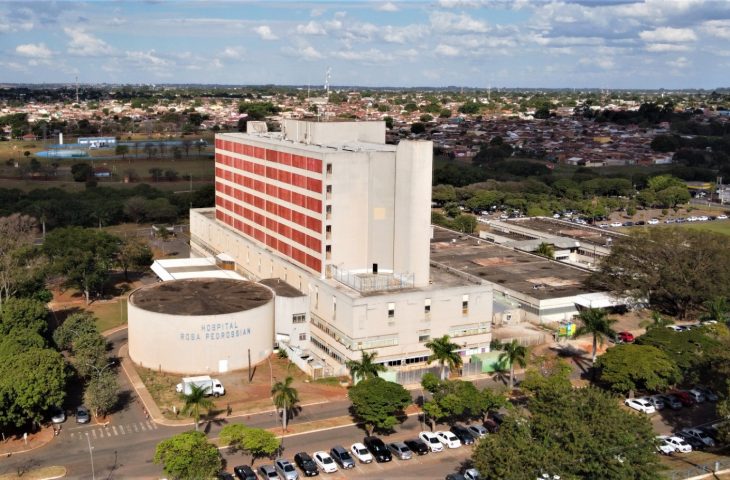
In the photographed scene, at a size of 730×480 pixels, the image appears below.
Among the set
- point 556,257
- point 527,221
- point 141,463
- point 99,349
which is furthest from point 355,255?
point 527,221

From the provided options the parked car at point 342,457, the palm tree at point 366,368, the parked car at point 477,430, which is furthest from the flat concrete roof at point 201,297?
the parked car at point 477,430

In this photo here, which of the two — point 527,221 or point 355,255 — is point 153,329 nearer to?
point 355,255

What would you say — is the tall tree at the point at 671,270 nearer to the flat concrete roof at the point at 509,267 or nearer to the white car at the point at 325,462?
the flat concrete roof at the point at 509,267

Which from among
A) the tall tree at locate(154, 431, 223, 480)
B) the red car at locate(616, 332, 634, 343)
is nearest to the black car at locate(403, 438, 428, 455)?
the tall tree at locate(154, 431, 223, 480)

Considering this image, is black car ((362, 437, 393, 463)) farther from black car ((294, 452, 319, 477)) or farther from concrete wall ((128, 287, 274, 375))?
concrete wall ((128, 287, 274, 375))

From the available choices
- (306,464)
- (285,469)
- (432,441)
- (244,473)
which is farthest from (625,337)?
(244,473)
